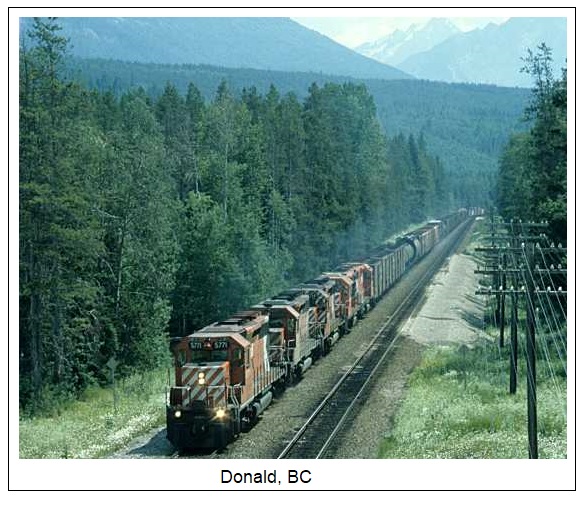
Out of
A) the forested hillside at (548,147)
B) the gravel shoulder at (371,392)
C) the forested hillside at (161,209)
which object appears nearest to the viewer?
the gravel shoulder at (371,392)

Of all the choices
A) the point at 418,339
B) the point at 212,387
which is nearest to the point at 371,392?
the point at 212,387

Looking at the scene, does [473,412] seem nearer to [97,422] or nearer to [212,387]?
[212,387]

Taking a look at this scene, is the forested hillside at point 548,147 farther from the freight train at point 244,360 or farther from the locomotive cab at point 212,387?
the locomotive cab at point 212,387

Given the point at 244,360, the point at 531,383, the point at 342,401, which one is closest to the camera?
the point at 531,383

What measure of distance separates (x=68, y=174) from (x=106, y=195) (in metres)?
8.98

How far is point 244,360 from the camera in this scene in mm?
29859

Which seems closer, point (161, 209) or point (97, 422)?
point (97, 422)

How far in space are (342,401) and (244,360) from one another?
25.3 ft

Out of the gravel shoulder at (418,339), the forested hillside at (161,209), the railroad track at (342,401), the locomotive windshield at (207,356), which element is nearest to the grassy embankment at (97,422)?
the forested hillside at (161,209)

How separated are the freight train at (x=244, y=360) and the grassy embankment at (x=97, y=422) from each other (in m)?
1.90

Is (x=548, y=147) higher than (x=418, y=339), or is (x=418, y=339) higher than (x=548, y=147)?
(x=548, y=147)

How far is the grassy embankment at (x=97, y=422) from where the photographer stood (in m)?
30.8

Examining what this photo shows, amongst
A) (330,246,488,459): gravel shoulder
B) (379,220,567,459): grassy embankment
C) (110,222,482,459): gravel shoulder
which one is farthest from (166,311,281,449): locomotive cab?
(379,220,567,459): grassy embankment
